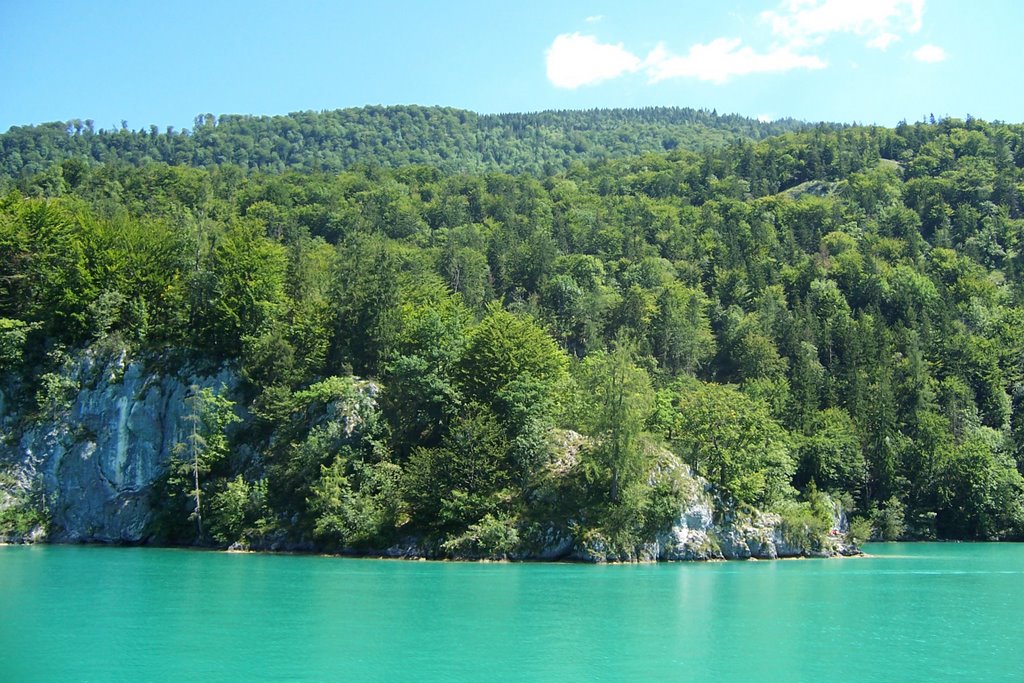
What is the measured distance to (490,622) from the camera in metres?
35.5

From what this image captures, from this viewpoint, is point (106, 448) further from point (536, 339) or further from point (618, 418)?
point (618, 418)

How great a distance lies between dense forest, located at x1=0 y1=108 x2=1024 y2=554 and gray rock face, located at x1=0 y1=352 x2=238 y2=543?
203 centimetres

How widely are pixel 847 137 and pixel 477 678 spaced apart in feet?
613

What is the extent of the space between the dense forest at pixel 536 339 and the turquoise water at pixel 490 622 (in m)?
8.33

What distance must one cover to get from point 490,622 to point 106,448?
43356mm

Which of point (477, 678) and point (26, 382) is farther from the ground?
point (26, 382)

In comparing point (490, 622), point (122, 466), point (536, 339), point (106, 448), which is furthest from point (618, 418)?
point (106, 448)

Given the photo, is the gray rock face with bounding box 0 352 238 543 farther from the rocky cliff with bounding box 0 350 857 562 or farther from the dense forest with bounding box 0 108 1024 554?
the dense forest with bounding box 0 108 1024 554

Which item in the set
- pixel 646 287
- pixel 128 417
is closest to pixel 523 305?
pixel 646 287

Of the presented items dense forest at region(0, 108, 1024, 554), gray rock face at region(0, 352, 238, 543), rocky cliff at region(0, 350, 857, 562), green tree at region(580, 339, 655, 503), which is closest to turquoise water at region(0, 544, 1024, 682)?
green tree at region(580, 339, 655, 503)

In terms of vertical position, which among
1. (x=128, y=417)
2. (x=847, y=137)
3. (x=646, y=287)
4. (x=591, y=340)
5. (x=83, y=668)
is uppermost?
(x=847, y=137)

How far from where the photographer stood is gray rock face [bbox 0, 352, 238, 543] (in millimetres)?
66875

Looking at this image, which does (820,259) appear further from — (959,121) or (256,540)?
(256,540)

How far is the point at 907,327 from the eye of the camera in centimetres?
11456
